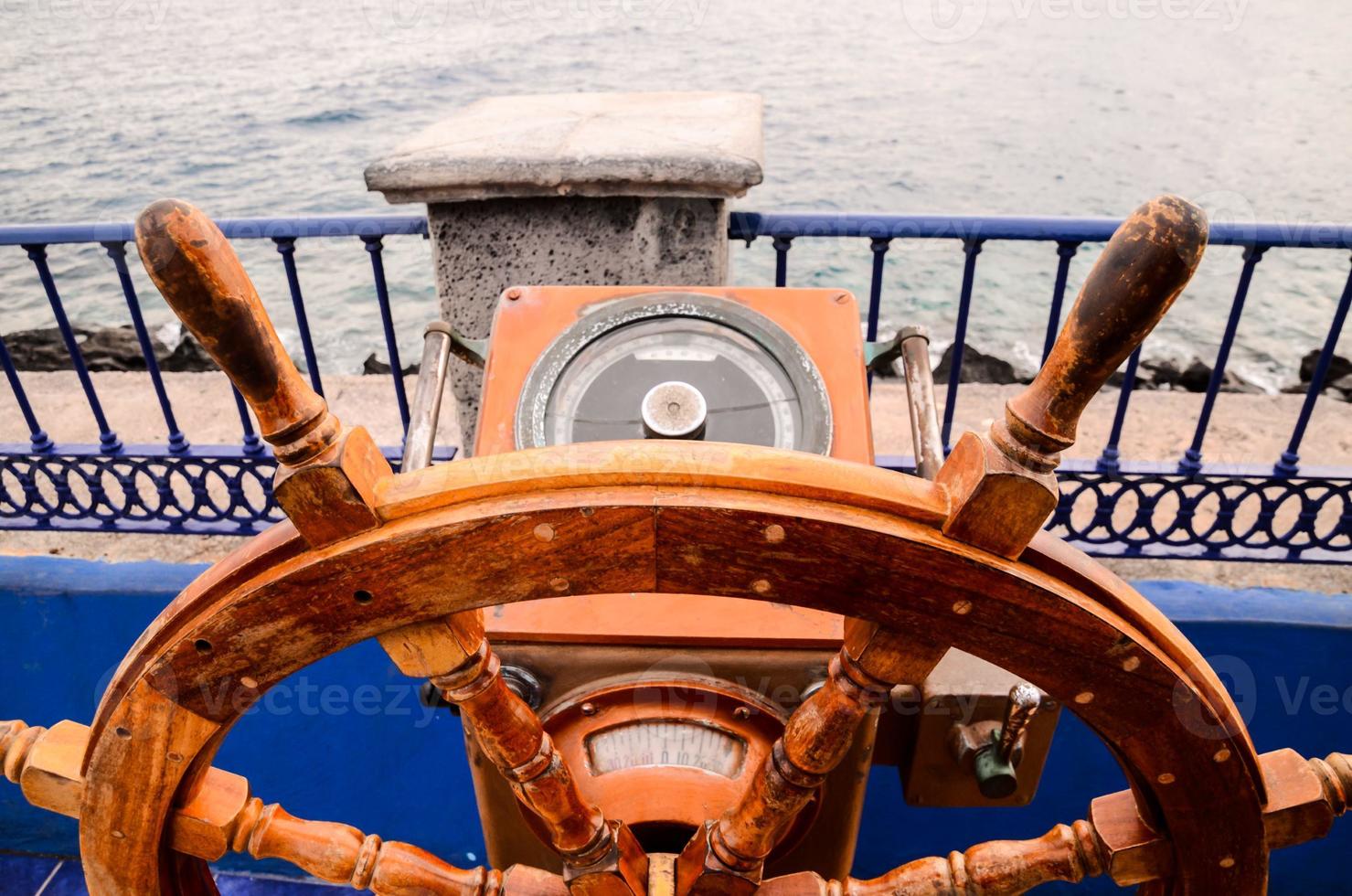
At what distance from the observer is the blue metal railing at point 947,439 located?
2117 mm

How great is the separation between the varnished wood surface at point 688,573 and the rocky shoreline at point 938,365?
4667 millimetres

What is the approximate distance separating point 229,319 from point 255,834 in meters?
0.53

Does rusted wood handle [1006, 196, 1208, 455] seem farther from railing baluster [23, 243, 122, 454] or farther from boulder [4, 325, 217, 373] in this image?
boulder [4, 325, 217, 373]

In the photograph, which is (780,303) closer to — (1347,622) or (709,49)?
(1347,622)

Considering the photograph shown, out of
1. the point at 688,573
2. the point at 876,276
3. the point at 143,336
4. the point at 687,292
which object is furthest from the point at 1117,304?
the point at 143,336

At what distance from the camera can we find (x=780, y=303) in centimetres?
143

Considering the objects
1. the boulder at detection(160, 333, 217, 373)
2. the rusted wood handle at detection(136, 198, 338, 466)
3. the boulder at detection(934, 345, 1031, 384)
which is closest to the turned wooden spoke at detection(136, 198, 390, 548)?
the rusted wood handle at detection(136, 198, 338, 466)

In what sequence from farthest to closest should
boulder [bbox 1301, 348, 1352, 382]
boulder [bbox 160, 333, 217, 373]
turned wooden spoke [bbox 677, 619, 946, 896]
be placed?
1. boulder [bbox 160, 333, 217, 373]
2. boulder [bbox 1301, 348, 1352, 382]
3. turned wooden spoke [bbox 677, 619, 946, 896]

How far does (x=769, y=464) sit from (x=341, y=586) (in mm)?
303

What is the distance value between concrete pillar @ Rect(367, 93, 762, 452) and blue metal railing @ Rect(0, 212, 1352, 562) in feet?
0.41

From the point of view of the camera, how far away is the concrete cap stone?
2.04 meters

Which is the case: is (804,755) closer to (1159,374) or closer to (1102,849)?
(1102,849)

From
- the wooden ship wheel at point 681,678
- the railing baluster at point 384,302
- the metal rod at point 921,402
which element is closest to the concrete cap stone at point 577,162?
the railing baluster at point 384,302

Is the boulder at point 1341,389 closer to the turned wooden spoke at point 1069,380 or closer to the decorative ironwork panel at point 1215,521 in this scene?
the decorative ironwork panel at point 1215,521
